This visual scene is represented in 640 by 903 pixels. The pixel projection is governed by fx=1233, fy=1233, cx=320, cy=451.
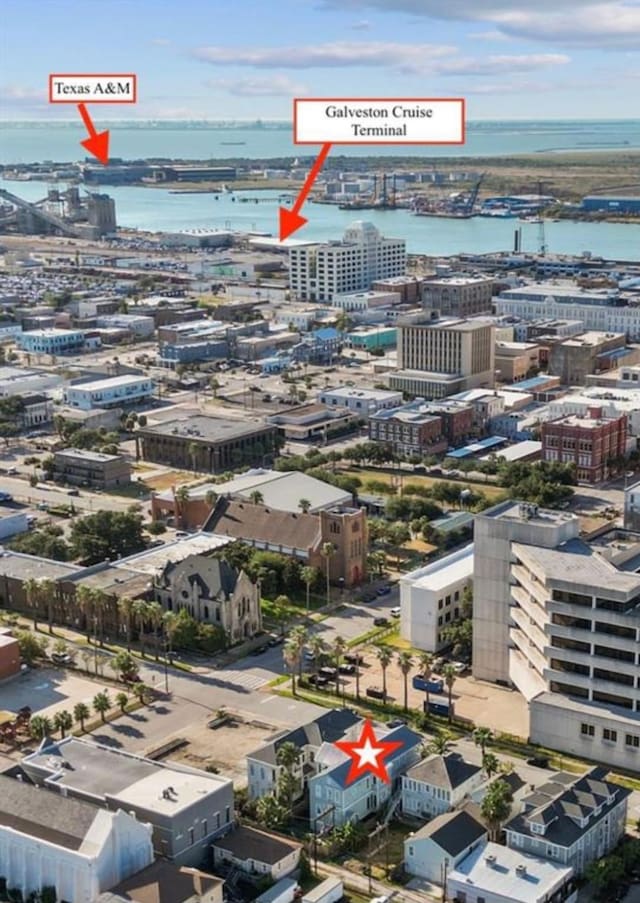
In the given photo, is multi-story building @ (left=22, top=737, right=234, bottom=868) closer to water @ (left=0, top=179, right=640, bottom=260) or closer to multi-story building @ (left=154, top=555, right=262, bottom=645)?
multi-story building @ (left=154, top=555, right=262, bottom=645)

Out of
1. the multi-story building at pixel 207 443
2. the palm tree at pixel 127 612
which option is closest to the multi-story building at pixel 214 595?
the palm tree at pixel 127 612

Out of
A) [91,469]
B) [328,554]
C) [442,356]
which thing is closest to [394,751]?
[328,554]

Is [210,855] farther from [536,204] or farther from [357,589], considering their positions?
[536,204]

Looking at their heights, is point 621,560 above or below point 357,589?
above

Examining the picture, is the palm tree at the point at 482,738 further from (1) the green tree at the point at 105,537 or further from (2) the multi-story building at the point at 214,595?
(1) the green tree at the point at 105,537

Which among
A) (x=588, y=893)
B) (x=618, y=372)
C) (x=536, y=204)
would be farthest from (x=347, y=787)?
(x=536, y=204)

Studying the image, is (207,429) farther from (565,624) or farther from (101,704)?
(565,624)

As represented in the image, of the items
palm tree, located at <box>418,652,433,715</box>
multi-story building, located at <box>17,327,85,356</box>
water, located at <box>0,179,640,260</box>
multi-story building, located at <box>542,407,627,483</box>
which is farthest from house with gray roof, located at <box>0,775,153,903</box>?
water, located at <box>0,179,640,260</box>
